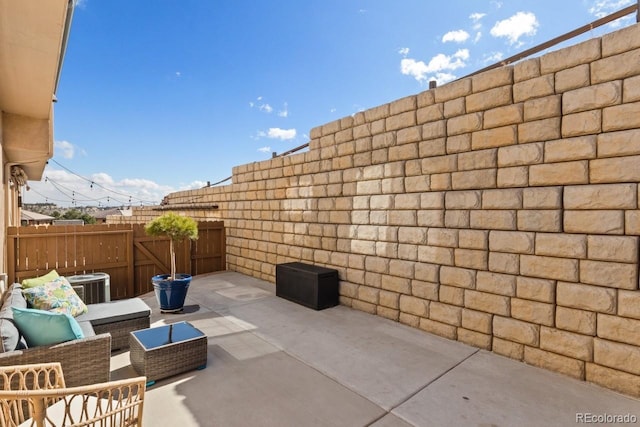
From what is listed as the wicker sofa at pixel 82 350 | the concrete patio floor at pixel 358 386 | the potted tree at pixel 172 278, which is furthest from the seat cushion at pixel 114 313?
the potted tree at pixel 172 278

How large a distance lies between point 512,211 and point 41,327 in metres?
4.67

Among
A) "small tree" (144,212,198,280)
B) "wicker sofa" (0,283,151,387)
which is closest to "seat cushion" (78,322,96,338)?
"wicker sofa" (0,283,151,387)

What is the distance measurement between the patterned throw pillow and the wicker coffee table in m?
0.95

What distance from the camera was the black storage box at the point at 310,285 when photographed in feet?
16.8

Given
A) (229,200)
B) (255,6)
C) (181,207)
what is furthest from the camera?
(181,207)

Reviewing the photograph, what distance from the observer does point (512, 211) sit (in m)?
3.39

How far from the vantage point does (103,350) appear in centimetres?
255

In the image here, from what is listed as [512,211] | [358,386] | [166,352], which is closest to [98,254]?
Result: [166,352]

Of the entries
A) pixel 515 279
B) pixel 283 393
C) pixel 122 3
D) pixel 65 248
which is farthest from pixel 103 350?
pixel 122 3

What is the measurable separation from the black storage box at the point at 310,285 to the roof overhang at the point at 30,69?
175 inches

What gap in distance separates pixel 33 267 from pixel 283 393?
5.85 metres

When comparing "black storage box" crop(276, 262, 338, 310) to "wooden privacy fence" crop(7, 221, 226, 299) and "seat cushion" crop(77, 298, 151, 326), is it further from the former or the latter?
"wooden privacy fence" crop(7, 221, 226, 299)

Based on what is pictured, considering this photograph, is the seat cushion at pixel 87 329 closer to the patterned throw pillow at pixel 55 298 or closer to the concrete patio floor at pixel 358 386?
the patterned throw pillow at pixel 55 298

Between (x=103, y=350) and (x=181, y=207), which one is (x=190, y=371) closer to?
(x=103, y=350)
